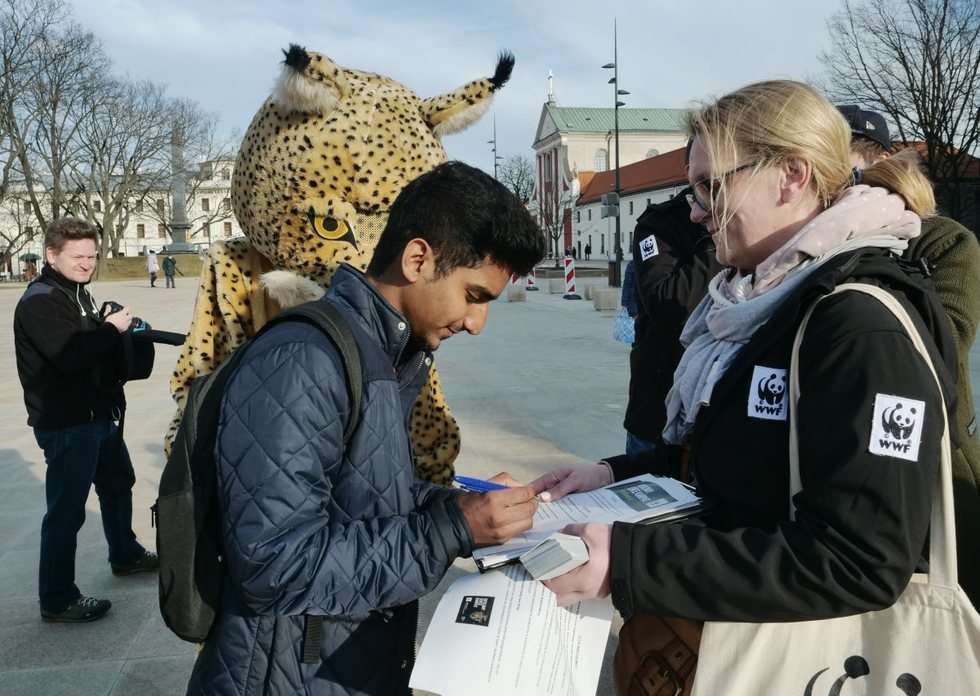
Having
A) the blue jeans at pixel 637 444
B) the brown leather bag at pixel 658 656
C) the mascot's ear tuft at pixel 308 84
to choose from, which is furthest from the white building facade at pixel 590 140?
the brown leather bag at pixel 658 656

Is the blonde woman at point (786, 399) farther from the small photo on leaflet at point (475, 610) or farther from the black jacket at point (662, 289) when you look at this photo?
the black jacket at point (662, 289)

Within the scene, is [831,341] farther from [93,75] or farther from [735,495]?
[93,75]

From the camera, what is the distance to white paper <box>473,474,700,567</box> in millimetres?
1406

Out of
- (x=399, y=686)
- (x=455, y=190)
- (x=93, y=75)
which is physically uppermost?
(x=93, y=75)

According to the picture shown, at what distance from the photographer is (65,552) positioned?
136 inches

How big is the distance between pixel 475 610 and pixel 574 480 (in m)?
0.63

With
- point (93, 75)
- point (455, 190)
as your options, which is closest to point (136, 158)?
point (93, 75)

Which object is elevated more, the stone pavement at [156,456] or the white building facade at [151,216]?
the white building facade at [151,216]

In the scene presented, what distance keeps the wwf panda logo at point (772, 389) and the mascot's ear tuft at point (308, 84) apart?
157cm

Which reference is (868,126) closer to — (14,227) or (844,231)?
(844,231)

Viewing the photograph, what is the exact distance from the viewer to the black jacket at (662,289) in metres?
2.85

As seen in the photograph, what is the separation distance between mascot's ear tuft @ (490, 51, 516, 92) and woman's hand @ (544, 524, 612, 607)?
72.6 inches

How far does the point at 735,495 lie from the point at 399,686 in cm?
79

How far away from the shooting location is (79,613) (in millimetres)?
3473
